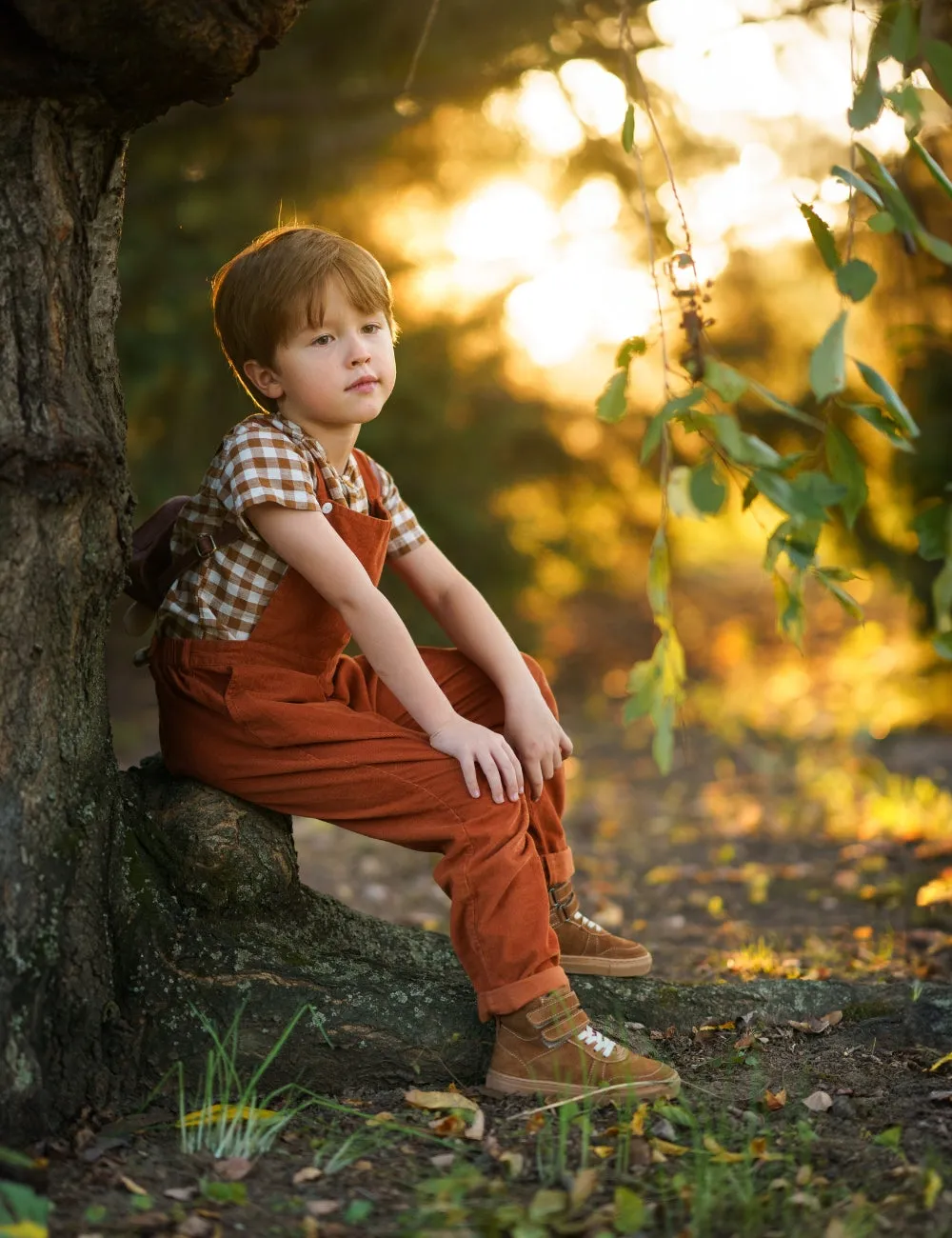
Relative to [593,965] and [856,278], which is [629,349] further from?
[593,965]

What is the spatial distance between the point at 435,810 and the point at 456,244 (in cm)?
564

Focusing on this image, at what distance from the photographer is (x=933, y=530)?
210cm

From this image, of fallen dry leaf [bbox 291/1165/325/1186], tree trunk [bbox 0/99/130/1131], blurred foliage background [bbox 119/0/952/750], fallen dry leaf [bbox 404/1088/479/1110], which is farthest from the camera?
blurred foliage background [bbox 119/0/952/750]

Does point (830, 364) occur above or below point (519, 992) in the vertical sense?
above

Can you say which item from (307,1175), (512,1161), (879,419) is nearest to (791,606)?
(879,419)

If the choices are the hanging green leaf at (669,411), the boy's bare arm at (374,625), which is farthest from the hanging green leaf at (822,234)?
the boy's bare arm at (374,625)

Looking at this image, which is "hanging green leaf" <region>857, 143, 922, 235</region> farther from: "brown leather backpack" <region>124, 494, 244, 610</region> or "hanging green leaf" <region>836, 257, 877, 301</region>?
"brown leather backpack" <region>124, 494, 244, 610</region>

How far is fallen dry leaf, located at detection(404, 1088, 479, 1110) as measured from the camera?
220 cm

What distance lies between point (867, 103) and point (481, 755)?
4.26ft

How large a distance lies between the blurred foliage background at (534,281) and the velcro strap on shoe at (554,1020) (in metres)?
1.92

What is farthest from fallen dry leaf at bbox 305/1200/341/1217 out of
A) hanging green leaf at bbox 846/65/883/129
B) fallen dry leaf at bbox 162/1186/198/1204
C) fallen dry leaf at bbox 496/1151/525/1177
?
hanging green leaf at bbox 846/65/883/129

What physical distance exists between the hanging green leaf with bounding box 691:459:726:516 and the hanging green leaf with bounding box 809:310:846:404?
198 millimetres

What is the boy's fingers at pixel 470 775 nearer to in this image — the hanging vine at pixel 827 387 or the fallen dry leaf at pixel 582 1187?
the hanging vine at pixel 827 387

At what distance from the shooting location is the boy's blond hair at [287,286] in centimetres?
241
